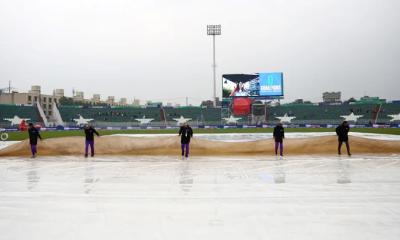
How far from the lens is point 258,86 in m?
60.7

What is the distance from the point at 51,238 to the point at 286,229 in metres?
3.59

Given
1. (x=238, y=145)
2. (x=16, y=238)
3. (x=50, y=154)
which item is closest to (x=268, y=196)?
(x=16, y=238)

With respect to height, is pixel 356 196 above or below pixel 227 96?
below

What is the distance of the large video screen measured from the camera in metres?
60.6

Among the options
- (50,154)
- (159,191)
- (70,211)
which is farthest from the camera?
(50,154)

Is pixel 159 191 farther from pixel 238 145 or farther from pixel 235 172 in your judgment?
pixel 238 145

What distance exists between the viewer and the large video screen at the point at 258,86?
6056 centimetres

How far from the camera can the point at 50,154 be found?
18.7 metres

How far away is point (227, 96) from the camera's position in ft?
202

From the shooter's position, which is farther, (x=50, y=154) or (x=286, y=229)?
(x=50, y=154)

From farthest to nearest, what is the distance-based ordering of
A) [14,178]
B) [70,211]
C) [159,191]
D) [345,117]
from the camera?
[345,117]
[14,178]
[159,191]
[70,211]

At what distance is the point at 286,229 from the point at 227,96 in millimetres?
56376

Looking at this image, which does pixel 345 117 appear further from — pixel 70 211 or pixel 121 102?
pixel 121 102

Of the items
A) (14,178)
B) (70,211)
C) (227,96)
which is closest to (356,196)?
(70,211)
